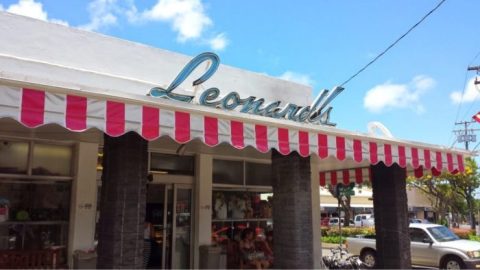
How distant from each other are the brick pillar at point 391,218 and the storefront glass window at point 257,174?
121 inches

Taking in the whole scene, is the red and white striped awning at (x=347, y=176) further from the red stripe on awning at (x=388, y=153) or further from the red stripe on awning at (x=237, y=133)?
the red stripe on awning at (x=237, y=133)

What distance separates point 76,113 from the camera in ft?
17.5

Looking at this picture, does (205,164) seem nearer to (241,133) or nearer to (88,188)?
(88,188)

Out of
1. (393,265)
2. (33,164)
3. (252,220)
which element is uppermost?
(33,164)

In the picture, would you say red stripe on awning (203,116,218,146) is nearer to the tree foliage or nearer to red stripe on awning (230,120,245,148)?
red stripe on awning (230,120,245,148)

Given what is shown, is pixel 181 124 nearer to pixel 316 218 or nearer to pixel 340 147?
pixel 340 147

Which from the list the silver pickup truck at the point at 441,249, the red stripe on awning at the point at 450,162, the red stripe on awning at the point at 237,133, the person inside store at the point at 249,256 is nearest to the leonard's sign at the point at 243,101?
the red stripe on awning at the point at 237,133

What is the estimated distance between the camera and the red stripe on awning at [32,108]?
16.3 feet

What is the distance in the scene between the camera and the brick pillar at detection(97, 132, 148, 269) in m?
6.74

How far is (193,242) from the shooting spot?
10.6m

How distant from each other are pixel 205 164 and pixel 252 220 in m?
2.31

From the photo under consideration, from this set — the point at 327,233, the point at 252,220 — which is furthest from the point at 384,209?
the point at 327,233

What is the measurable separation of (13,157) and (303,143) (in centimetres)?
549

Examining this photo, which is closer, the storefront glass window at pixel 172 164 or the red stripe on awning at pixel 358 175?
the storefront glass window at pixel 172 164
